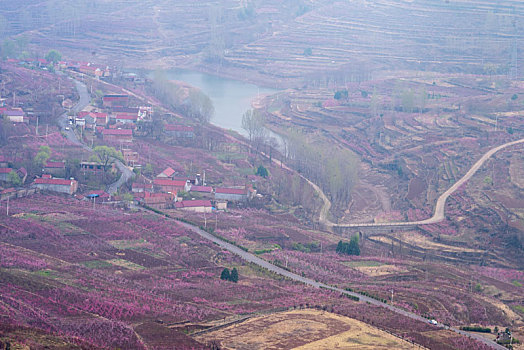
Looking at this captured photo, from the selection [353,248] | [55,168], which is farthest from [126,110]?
[353,248]

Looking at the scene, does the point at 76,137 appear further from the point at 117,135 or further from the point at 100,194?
the point at 100,194

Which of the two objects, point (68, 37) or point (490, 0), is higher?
point (490, 0)

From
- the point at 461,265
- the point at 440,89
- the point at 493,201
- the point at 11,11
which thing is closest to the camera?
the point at 461,265

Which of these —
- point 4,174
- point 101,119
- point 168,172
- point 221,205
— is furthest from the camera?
point 101,119

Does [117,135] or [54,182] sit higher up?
[117,135]

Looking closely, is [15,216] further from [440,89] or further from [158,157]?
[440,89]

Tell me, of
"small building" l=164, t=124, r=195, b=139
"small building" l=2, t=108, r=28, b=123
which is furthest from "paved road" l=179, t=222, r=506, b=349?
"small building" l=2, t=108, r=28, b=123

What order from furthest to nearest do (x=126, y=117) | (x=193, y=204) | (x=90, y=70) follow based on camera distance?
(x=90, y=70), (x=126, y=117), (x=193, y=204)

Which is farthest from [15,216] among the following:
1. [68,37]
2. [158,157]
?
[68,37]
